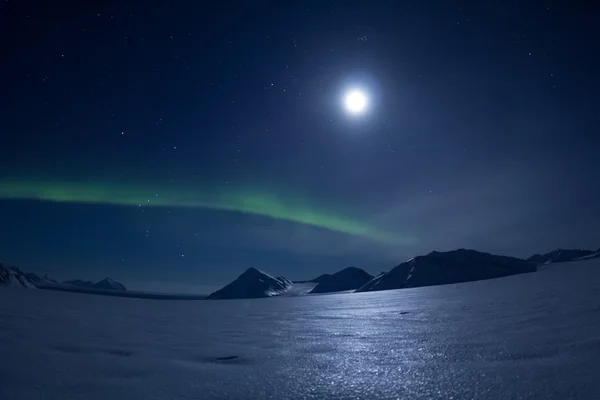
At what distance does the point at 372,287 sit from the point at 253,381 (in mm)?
207027

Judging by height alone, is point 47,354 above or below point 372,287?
above

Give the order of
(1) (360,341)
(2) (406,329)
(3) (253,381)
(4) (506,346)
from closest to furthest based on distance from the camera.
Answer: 1. (3) (253,381)
2. (4) (506,346)
3. (1) (360,341)
4. (2) (406,329)

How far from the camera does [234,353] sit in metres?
4.68

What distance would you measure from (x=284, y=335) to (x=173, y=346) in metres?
2.12

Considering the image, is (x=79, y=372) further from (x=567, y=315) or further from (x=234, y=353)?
(x=567, y=315)

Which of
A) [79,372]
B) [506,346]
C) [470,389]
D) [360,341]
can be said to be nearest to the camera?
[470,389]

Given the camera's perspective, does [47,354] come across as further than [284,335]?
No

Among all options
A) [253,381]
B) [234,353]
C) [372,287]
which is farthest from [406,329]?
[372,287]

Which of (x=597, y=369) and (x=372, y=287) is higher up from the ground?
(x=597, y=369)

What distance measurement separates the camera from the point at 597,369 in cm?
270

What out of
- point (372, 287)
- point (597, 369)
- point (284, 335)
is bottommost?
point (372, 287)

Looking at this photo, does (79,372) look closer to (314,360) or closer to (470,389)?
(314,360)

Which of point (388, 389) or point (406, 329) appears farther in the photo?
point (406, 329)

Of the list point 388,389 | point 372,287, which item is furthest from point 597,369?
point 372,287
